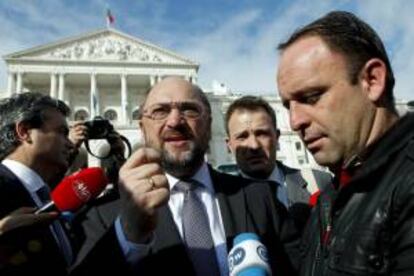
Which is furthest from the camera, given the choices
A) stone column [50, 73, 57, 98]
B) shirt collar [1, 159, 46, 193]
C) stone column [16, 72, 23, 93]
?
stone column [50, 73, 57, 98]

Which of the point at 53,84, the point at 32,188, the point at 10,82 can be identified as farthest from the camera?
the point at 53,84

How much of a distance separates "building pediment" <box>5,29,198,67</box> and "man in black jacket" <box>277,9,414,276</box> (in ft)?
148

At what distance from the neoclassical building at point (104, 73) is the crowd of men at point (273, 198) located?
40358 mm

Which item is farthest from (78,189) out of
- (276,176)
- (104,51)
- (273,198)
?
(104,51)

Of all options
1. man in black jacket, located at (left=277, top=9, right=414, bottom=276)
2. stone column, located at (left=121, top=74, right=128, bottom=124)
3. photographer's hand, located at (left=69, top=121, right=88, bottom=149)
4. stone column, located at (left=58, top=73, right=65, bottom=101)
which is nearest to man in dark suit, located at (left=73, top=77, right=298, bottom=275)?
man in black jacket, located at (left=277, top=9, right=414, bottom=276)

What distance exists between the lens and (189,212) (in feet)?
7.14

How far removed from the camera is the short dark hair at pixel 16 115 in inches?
132

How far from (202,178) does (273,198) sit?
44 cm

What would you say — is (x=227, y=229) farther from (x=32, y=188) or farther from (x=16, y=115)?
(x=16, y=115)

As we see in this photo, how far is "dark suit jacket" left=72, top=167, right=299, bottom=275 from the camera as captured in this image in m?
1.79

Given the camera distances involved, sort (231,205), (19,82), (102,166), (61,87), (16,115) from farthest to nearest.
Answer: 1. (61,87)
2. (19,82)
3. (102,166)
4. (16,115)
5. (231,205)

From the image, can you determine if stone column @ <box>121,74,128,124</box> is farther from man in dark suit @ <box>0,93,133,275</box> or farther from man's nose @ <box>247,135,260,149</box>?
man in dark suit @ <box>0,93,133,275</box>

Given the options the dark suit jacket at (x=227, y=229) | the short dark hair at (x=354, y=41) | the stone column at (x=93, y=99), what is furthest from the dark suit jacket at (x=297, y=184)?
the stone column at (x=93, y=99)

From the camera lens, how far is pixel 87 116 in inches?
1768
